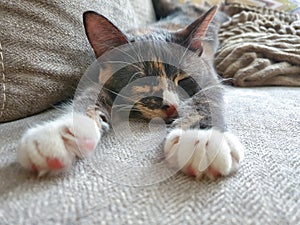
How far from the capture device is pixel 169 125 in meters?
0.71

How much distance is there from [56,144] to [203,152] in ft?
0.80

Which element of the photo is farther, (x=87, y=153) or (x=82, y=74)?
(x=82, y=74)

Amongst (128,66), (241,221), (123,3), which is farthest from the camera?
(123,3)

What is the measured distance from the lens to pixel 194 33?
0.88m

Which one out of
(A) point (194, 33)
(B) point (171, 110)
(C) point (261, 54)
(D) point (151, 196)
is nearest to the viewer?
(D) point (151, 196)

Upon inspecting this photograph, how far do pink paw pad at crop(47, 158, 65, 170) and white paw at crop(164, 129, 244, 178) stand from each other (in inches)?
7.2

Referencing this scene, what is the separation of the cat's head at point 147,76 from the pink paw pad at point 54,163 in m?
0.32

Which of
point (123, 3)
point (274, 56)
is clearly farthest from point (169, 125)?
point (274, 56)

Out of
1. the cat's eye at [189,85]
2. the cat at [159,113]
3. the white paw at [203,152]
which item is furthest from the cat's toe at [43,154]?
the cat's eye at [189,85]

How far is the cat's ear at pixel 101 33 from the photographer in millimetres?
780

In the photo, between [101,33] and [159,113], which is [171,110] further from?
[101,33]

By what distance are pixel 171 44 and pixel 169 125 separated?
276 millimetres

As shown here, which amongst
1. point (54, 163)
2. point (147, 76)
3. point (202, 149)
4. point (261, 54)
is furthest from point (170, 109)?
point (261, 54)

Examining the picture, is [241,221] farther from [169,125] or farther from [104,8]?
[104,8]
